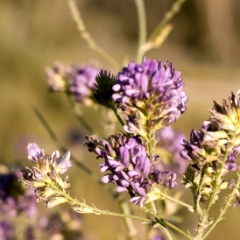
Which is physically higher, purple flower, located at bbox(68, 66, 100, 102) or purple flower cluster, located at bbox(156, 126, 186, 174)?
purple flower, located at bbox(68, 66, 100, 102)

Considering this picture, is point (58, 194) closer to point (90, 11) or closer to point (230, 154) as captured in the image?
point (230, 154)

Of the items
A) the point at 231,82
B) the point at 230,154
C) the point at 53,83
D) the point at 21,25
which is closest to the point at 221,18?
the point at 231,82

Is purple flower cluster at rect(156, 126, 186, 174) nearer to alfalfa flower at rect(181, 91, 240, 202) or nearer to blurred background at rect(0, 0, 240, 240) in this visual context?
alfalfa flower at rect(181, 91, 240, 202)

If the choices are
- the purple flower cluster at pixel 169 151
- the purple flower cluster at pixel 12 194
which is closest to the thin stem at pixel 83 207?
the purple flower cluster at pixel 12 194

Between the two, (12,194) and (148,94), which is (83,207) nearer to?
(148,94)

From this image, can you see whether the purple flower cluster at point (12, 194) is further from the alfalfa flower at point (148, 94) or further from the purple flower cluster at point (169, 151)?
the alfalfa flower at point (148, 94)

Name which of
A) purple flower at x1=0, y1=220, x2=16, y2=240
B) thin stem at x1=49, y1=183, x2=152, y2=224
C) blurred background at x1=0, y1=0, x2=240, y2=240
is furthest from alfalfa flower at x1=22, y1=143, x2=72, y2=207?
blurred background at x1=0, y1=0, x2=240, y2=240
